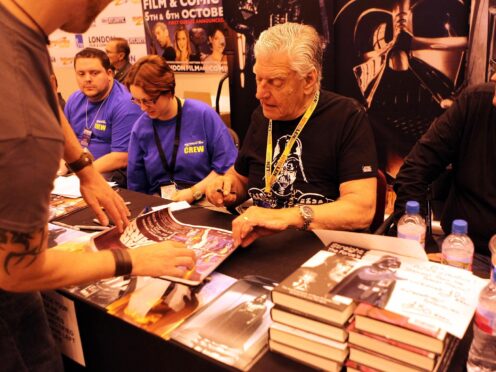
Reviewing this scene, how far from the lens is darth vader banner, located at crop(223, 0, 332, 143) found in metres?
3.38

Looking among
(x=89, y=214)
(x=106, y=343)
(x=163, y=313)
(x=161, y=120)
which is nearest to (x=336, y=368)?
(x=163, y=313)

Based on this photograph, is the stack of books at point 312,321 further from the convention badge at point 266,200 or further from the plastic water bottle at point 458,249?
the convention badge at point 266,200

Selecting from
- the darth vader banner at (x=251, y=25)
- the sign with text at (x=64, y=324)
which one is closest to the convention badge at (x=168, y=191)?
the sign with text at (x=64, y=324)

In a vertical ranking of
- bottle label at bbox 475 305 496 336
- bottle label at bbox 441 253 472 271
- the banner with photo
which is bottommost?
bottle label at bbox 441 253 472 271

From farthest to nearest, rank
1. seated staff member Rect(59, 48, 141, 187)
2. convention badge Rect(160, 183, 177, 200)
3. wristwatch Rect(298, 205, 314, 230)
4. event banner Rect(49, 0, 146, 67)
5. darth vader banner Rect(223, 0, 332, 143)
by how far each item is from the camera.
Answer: event banner Rect(49, 0, 146, 67)
darth vader banner Rect(223, 0, 332, 143)
seated staff member Rect(59, 48, 141, 187)
convention badge Rect(160, 183, 177, 200)
wristwatch Rect(298, 205, 314, 230)

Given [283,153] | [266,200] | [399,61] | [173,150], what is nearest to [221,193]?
[266,200]

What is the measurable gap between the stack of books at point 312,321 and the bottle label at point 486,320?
239 mm

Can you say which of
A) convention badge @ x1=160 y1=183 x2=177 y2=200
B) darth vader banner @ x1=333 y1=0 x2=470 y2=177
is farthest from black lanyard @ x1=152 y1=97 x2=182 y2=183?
darth vader banner @ x1=333 y1=0 x2=470 y2=177

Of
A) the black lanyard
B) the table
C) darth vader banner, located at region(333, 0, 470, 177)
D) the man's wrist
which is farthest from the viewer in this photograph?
darth vader banner, located at region(333, 0, 470, 177)

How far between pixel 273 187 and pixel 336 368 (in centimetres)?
97

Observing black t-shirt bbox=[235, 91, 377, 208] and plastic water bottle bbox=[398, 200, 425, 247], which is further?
black t-shirt bbox=[235, 91, 377, 208]

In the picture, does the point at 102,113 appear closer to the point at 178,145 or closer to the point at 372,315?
the point at 178,145

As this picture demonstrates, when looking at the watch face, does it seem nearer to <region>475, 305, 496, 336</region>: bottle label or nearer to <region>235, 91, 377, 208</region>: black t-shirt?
<region>235, 91, 377, 208</region>: black t-shirt

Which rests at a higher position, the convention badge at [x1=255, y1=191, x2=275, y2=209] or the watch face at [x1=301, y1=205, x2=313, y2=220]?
the watch face at [x1=301, y1=205, x2=313, y2=220]
